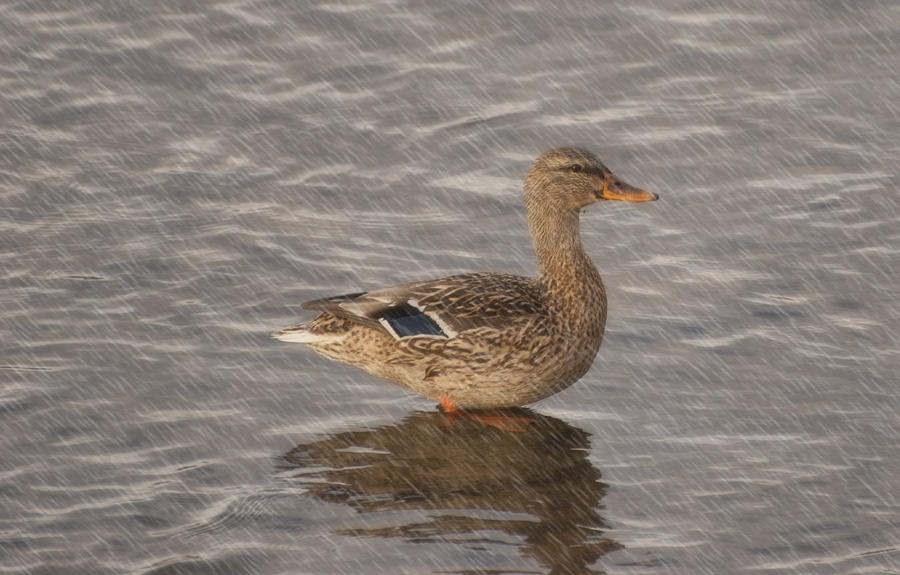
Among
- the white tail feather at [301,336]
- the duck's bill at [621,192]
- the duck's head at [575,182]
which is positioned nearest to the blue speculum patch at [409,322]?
the white tail feather at [301,336]

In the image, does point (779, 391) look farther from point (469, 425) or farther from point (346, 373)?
point (346, 373)

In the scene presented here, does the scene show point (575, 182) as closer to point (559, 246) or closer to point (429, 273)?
point (559, 246)

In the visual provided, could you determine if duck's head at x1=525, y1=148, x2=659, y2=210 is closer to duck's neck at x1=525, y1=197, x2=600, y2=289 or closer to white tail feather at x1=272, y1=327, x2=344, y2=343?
duck's neck at x1=525, y1=197, x2=600, y2=289

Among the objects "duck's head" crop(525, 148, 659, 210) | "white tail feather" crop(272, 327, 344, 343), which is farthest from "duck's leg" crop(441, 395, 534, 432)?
"duck's head" crop(525, 148, 659, 210)

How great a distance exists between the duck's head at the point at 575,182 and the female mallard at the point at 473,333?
0.64 ft

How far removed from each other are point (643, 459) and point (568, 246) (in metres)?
1.68

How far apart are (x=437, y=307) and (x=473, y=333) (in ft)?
0.92

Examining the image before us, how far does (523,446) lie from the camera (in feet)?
29.5

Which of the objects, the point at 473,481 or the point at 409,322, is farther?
the point at 409,322

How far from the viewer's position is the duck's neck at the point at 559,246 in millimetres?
9562

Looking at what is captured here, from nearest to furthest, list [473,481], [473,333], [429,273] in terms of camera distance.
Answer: [473,481]
[473,333]
[429,273]

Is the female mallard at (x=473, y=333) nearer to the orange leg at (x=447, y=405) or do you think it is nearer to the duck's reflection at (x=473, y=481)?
the orange leg at (x=447, y=405)

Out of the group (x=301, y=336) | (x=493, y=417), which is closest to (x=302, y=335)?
(x=301, y=336)

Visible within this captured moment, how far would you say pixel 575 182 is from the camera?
31.8 feet
